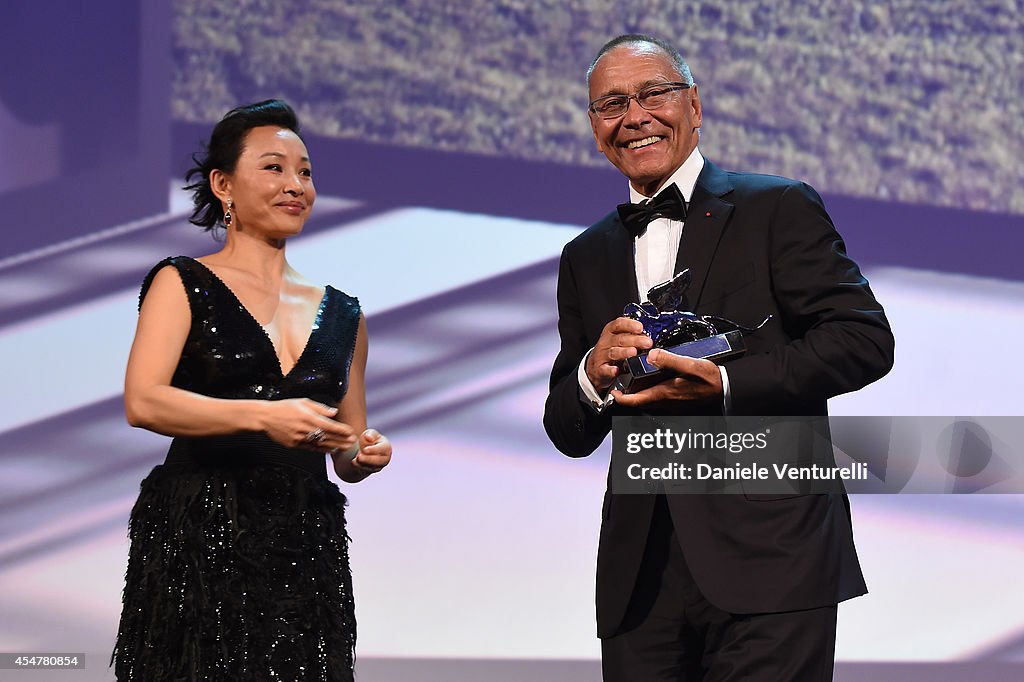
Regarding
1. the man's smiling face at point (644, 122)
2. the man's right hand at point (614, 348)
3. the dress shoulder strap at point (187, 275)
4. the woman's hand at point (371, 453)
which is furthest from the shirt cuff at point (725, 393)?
the dress shoulder strap at point (187, 275)

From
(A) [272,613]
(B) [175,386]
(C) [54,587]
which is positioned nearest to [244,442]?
(B) [175,386]

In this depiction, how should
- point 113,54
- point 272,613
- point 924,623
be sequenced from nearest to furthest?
point 272,613 < point 924,623 < point 113,54

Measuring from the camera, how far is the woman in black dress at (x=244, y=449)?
6.16 ft

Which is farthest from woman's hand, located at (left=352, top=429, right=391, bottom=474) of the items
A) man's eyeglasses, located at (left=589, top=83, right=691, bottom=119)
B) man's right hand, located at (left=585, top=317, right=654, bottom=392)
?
man's eyeglasses, located at (left=589, top=83, right=691, bottom=119)

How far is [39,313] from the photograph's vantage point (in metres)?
3.66

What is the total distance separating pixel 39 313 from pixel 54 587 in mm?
863

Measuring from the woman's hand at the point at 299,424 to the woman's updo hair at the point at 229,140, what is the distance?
1.61ft

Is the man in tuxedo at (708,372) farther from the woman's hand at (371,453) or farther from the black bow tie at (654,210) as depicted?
the woman's hand at (371,453)

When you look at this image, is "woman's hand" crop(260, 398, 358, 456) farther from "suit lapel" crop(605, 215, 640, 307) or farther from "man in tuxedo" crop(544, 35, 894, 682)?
"suit lapel" crop(605, 215, 640, 307)

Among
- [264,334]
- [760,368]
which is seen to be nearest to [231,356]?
[264,334]

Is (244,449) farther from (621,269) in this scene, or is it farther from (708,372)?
(708,372)

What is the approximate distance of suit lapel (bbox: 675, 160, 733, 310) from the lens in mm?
1839

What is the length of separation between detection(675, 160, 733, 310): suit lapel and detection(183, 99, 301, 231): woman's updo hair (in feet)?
2.59

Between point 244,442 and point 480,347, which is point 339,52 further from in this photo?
point 244,442
